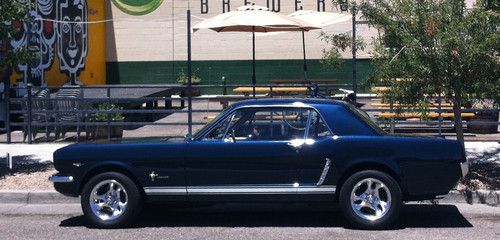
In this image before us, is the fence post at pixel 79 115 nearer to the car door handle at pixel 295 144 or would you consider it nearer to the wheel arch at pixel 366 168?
the car door handle at pixel 295 144

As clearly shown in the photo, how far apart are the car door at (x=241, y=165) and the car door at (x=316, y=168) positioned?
0.29 ft

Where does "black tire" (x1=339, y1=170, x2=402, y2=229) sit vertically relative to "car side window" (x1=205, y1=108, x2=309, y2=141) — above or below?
below

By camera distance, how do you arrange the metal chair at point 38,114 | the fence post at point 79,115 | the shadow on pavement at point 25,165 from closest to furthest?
the shadow on pavement at point 25,165, the fence post at point 79,115, the metal chair at point 38,114

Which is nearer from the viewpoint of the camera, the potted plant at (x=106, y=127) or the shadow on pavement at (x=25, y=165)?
the shadow on pavement at (x=25, y=165)

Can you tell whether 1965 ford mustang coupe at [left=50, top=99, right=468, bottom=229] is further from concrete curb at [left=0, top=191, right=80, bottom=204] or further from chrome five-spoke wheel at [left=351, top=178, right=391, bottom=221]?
concrete curb at [left=0, top=191, right=80, bottom=204]

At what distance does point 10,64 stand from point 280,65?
17.6 meters

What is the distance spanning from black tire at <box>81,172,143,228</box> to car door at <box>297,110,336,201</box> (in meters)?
1.88

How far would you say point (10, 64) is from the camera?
12609 millimetres

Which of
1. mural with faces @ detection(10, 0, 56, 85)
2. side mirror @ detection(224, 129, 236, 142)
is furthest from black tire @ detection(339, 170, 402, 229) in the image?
mural with faces @ detection(10, 0, 56, 85)

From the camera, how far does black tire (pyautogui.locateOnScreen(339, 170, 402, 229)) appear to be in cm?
891

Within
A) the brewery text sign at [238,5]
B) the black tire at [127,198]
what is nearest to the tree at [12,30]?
the black tire at [127,198]

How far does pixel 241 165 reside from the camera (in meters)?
9.01

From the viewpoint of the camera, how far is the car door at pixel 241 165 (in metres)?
8.98

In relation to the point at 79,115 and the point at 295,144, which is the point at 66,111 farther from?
the point at 295,144
